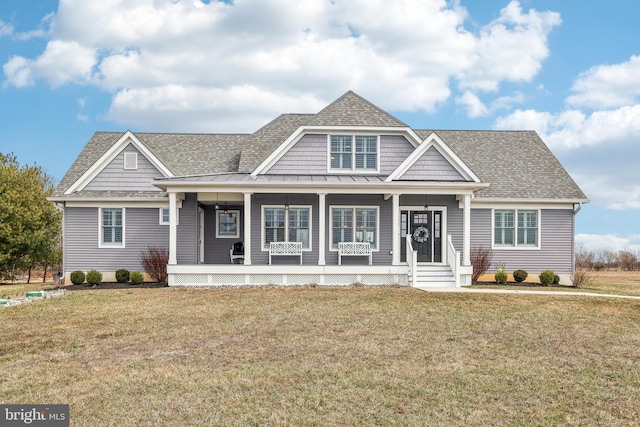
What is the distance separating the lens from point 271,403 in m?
7.13

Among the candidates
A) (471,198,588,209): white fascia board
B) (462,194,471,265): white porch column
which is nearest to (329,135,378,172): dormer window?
(462,194,471,265): white porch column

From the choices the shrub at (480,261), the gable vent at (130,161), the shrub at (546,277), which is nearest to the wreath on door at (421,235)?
the shrub at (480,261)

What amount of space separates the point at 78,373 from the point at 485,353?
21.5ft

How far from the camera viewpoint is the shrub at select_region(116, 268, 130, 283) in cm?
2139

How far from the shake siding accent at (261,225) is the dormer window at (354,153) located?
1.63 meters

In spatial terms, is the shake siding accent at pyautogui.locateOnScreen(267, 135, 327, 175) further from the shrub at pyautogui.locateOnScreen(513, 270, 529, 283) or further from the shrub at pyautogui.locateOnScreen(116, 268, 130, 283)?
the shrub at pyautogui.locateOnScreen(513, 270, 529, 283)

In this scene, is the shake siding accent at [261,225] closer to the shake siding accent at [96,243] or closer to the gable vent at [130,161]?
the shake siding accent at [96,243]

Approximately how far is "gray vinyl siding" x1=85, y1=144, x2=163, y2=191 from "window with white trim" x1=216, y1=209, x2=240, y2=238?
111 inches

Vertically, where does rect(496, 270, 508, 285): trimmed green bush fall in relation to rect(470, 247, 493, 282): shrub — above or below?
below

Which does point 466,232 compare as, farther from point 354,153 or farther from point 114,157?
point 114,157

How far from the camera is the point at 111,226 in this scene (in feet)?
73.0

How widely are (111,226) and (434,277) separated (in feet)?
40.7

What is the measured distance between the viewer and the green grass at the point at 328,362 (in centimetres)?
699

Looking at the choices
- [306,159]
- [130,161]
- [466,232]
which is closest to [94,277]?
[130,161]
